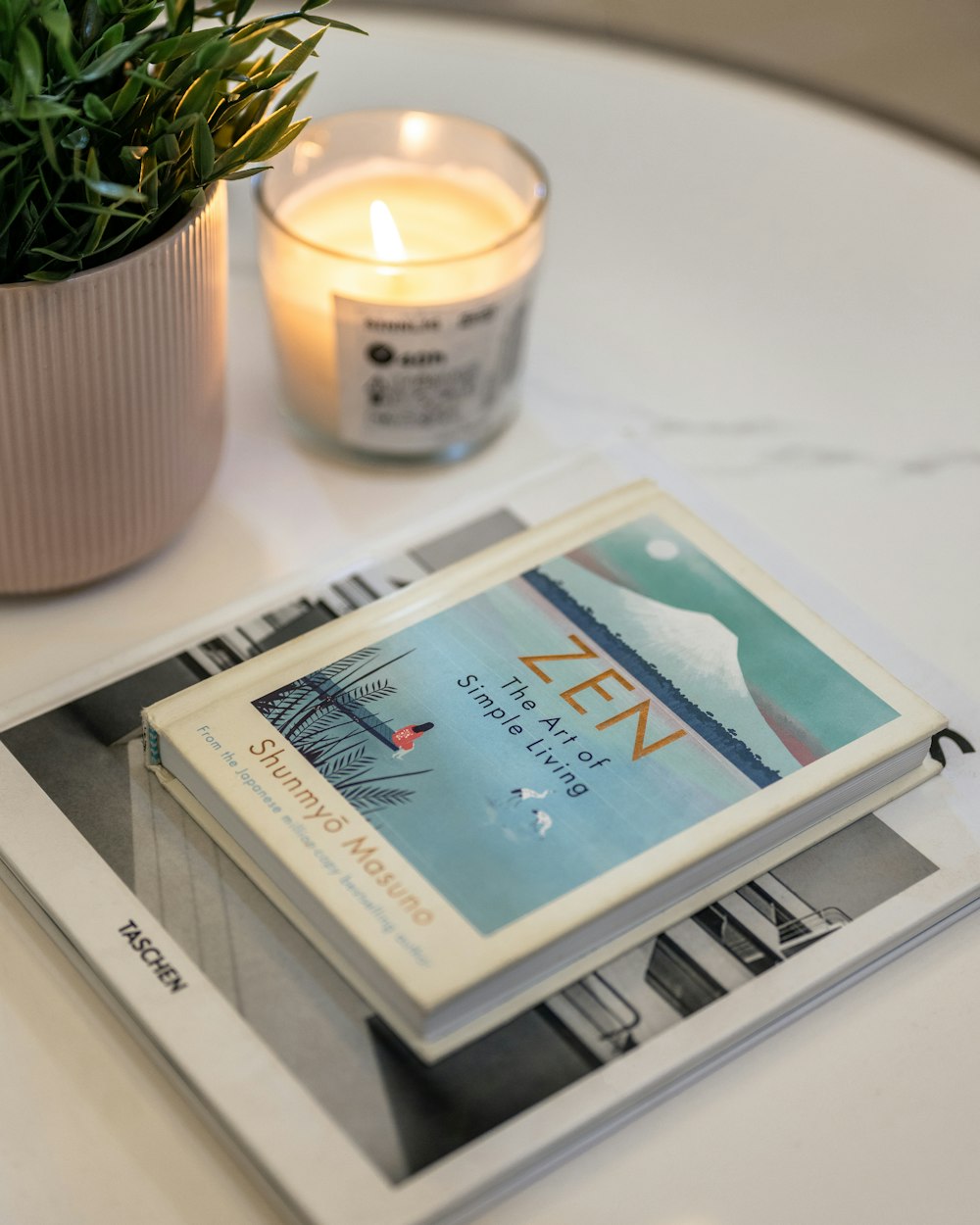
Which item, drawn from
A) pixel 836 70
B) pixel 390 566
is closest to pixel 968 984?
pixel 390 566

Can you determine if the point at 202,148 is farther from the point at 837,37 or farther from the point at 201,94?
the point at 837,37

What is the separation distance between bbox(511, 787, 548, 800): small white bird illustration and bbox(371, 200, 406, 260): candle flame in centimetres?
21

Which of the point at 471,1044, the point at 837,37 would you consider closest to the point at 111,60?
the point at 471,1044

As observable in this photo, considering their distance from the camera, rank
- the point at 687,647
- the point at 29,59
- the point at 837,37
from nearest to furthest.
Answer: the point at 29,59
the point at 687,647
the point at 837,37

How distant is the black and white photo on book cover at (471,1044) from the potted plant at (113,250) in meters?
0.06

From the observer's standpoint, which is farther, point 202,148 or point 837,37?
point 837,37

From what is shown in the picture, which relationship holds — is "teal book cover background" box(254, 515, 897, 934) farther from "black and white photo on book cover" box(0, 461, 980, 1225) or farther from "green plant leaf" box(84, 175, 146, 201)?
"green plant leaf" box(84, 175, 146, 201)

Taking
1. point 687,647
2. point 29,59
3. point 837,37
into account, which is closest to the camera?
point 29,59

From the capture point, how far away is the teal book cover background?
368 mm

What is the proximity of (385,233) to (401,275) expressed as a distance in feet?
0.12

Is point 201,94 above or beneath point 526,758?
above

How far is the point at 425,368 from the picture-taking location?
0.48m

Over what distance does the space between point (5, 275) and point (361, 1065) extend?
23cm

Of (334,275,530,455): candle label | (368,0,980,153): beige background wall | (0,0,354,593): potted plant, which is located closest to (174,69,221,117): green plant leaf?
(0,0,354,593): potted plant
